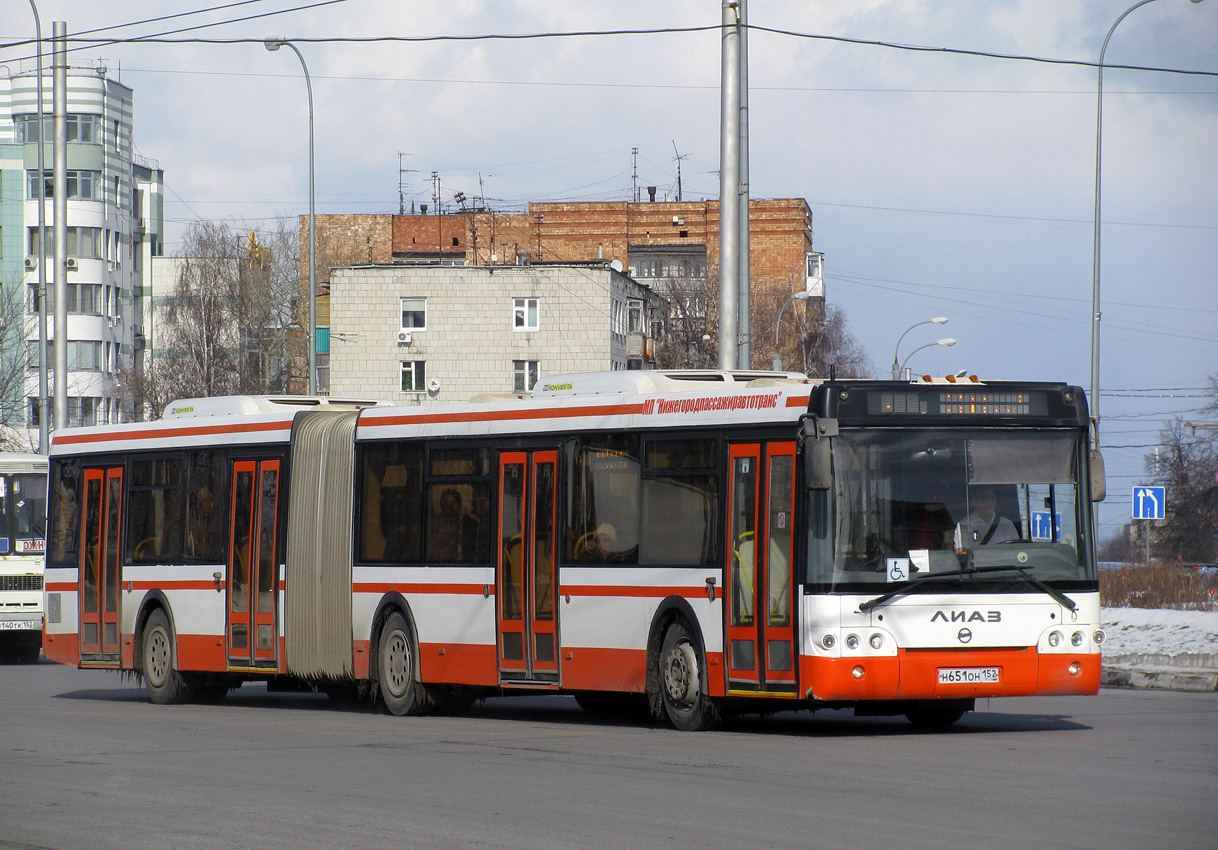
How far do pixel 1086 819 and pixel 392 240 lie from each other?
98279 mm

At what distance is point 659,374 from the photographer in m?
15.7

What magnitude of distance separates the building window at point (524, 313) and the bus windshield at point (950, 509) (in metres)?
65.5

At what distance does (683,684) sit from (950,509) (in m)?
2.54

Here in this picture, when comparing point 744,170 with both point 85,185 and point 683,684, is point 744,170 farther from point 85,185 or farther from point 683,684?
point 85,185

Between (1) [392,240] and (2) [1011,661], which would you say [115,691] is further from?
(1) [392,240]

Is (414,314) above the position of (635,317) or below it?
below

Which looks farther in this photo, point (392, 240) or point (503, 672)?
point (392, 240)

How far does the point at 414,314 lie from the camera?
78750mm

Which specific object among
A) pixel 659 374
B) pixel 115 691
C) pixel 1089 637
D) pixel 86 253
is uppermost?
pixel 86 253

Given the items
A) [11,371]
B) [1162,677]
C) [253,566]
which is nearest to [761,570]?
[253,566]

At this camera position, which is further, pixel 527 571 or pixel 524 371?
pixel 524 371

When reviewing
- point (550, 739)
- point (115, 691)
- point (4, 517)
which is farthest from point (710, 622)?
point (4, 517)

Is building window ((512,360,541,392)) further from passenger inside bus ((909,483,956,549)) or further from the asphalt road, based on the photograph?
passenger inside bus ((909,483,956,549))

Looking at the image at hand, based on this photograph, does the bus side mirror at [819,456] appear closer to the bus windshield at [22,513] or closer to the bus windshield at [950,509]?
the bus windshield at [950,509]
